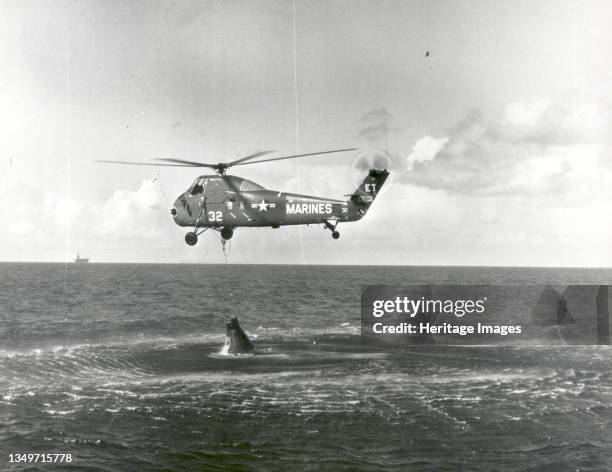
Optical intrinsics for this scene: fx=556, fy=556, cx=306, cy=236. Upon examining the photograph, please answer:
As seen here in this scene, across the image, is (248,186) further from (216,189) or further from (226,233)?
(226,233)

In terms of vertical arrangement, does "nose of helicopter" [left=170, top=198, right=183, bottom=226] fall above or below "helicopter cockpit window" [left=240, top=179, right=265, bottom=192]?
below

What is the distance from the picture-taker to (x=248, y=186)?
2562 centimetres

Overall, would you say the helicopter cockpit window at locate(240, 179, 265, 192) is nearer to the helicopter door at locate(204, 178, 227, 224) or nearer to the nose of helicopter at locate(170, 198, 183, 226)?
the helicopter door at locate(204, 178, 227, 224)

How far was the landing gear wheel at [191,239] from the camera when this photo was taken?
74.3ft

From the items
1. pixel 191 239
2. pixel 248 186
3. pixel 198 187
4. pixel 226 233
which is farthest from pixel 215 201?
pixel 191 239

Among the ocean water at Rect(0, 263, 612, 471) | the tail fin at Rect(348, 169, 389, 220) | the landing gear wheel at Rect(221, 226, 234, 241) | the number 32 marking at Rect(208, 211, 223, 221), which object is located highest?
the tail fin at Rect(348, 169, 389, 220)

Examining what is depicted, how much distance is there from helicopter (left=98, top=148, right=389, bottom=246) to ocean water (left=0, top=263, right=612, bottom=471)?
12599 mm

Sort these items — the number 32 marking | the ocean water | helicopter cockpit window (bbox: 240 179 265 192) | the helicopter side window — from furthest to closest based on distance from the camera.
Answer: the ocean water, helicopter cockpit window (bbox: 240 179 265 192), the helicopter side window, the number 32 marking

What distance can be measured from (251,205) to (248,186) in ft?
3.31

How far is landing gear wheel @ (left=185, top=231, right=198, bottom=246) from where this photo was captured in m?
22.6

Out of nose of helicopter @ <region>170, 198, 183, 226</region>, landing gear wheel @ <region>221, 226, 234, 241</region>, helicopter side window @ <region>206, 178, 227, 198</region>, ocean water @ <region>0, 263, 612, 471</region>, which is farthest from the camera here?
ocean water @ <region>0, 263, 612, 471</region>

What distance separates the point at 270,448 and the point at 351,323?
176ft

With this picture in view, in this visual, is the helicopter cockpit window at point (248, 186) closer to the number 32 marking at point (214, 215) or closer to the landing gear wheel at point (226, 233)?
the number 32 marking at point (214, 215)

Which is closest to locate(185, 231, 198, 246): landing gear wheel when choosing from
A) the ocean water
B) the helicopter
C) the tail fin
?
the helicopter
